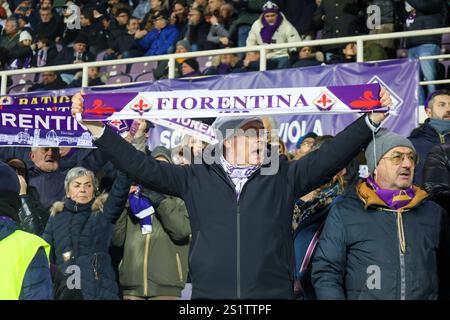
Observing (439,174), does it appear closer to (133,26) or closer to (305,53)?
(305,53)

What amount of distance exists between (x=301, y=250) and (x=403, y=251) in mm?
830

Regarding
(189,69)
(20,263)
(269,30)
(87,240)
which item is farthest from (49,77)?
(20,263)

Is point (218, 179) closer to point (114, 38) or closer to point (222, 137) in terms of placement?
point (222, 137)

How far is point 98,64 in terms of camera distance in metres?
10.8

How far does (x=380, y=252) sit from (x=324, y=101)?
96 cm

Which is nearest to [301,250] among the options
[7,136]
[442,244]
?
[442,244]

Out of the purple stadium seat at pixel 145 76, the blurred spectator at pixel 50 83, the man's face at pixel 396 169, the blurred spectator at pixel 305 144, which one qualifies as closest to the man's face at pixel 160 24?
the purple stadium seat at pixel 145 76

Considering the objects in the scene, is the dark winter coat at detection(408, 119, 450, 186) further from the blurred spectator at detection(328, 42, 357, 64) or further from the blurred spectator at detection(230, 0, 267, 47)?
the blurred spectator at detection(230, 0, 267, 47)

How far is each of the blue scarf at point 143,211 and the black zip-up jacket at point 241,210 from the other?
2.05 m

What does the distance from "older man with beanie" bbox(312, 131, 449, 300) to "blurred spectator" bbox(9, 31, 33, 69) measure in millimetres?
9403

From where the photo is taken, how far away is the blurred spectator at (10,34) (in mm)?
13883

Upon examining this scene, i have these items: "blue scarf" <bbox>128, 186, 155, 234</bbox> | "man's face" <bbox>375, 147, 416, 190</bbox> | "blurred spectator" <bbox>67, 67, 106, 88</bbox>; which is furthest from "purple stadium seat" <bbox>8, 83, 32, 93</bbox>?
"man's face" <bbox>375, 147, 416, 190</bbox>

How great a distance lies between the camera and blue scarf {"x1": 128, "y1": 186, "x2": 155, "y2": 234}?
6.58 m
